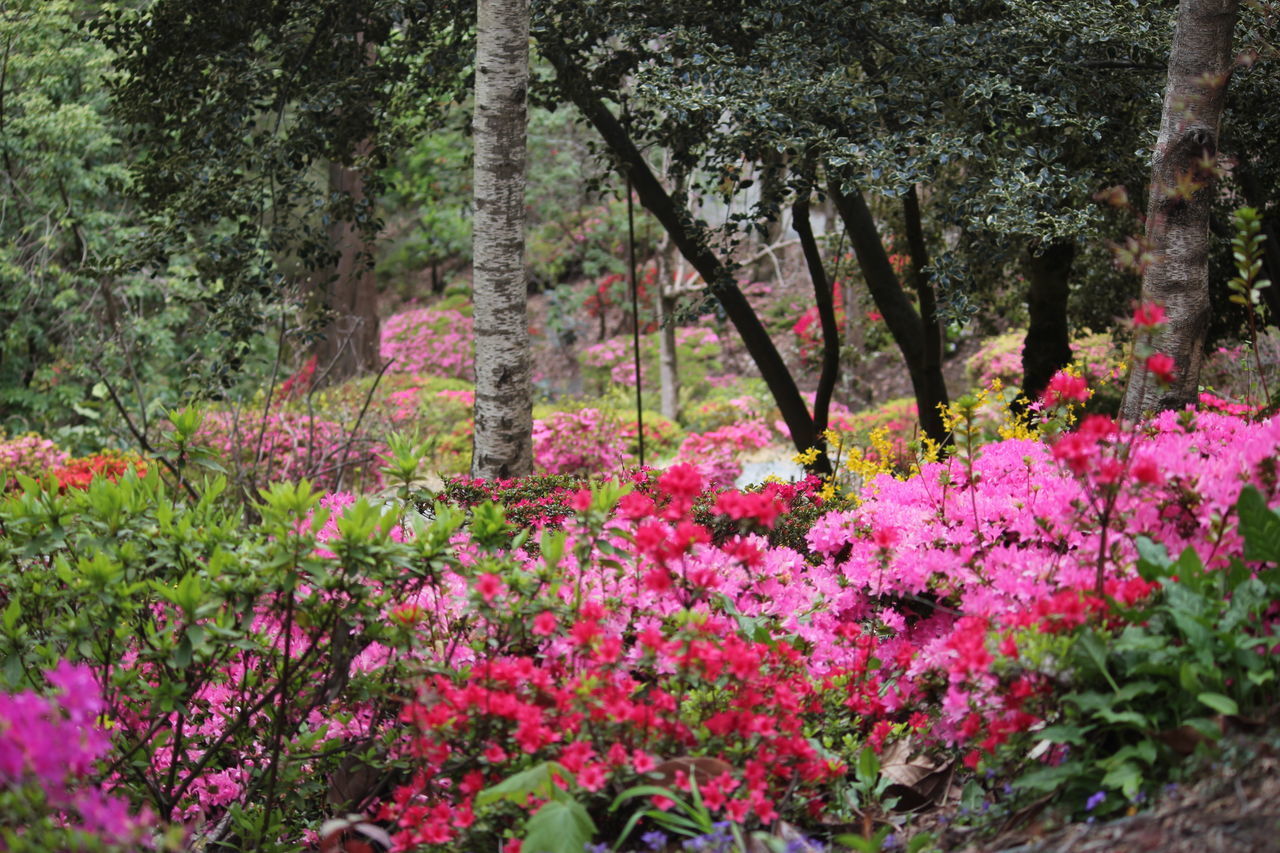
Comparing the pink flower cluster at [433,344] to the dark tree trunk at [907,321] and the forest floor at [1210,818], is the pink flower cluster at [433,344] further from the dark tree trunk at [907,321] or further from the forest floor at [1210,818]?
the forest floor at [1210,818]

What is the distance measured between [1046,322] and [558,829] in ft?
20.4

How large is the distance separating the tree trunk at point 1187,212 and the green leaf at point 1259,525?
65.3 inches

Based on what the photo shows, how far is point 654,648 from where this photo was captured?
2.10 meters

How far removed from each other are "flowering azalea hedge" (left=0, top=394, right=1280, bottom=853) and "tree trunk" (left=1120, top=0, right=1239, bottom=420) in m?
0.74

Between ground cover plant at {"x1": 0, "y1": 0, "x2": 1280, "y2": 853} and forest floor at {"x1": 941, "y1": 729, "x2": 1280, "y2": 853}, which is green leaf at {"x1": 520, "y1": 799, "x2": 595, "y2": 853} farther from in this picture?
forest floor at {"x1": 941, "y1": 729, "x2": 1280, "y2": 853}

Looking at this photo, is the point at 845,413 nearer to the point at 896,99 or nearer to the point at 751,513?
the point at 896,99

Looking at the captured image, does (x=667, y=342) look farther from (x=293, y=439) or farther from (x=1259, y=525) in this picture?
(x=1259, y=525)

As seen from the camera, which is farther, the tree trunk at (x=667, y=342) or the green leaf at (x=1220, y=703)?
the tree trunk at (x=667, y=342)

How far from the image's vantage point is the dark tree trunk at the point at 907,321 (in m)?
6.60

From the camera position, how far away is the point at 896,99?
4.96 m

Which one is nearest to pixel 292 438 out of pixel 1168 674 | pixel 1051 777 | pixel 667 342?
pixel 667 342

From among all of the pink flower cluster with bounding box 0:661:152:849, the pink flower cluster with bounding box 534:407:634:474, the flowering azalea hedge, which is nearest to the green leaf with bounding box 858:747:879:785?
the flowering azalea hedge

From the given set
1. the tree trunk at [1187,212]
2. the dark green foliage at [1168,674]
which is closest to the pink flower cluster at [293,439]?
the tree trunk at [1187,212]

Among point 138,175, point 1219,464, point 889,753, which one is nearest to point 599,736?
point 889,753
